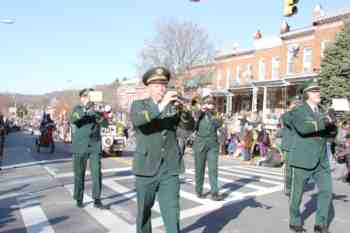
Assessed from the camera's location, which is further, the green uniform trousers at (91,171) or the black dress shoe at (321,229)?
the green uniform trousers at (91,171)

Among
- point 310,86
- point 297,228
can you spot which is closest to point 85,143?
point 297,228

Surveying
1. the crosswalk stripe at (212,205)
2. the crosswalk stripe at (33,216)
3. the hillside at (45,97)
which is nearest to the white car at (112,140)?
the crosswalk stripe at (212,205)

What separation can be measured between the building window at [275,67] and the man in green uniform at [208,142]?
31.2 m

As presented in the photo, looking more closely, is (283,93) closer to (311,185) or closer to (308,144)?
(311,185)

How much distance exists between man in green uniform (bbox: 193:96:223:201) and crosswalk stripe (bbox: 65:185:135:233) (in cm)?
203

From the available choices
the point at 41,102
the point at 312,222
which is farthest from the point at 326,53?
the point at 41,102

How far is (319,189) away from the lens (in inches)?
257

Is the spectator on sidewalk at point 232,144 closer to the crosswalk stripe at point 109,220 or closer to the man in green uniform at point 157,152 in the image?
the crosswalk stripe at point 109,220

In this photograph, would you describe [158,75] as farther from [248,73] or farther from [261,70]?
[248,73]

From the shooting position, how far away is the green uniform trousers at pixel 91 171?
806 cm

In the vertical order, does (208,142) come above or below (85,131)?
below

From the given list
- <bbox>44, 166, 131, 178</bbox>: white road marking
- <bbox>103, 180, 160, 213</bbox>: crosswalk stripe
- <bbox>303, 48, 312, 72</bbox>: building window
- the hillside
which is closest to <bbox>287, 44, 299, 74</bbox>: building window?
<bbox>303, 48, 312, 72</bbox>: building window

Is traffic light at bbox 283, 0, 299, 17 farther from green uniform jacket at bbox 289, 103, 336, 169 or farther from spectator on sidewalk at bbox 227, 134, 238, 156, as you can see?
spectator on sidewalk at bbox 227, 134, 238, 156

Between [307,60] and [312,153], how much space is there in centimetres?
3046
